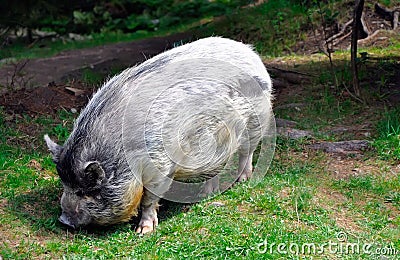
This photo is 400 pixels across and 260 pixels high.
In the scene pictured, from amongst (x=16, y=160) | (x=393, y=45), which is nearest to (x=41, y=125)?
(x=16, y=160)

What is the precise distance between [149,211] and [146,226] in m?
0.14

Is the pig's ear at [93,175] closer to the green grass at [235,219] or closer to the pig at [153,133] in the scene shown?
the pig at [153,133]

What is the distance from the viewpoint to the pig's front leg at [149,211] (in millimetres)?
5164

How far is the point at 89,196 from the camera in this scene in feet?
16.5

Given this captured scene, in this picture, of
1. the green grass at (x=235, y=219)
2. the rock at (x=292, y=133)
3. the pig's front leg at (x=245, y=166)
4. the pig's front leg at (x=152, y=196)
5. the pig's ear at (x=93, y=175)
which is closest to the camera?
the green grass at (x=235, y=219)

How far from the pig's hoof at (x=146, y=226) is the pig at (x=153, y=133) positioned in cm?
1

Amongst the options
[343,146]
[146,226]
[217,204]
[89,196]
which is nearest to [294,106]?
[343,146]

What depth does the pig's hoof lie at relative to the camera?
509 centimetres

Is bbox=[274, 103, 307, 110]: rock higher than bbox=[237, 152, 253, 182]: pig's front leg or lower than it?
lower

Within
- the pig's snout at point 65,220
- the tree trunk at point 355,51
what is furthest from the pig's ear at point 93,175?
the tree trunk at point 355,51

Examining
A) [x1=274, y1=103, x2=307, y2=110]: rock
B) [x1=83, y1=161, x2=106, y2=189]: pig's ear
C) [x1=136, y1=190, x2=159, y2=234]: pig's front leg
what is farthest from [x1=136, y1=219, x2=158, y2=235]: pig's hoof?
[x1=274, y1=103, x2=307, y2=110]: rock

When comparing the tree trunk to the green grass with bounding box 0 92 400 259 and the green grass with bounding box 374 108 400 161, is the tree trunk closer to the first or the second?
the green grass with bounding box 374 108 400 161

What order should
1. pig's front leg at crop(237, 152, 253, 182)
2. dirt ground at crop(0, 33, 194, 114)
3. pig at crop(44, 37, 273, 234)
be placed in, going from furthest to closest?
1. dirt ground at crop(0, 33, 194, 114)
2. pig's front leg at crop(237, 152, 253, 182)
3. pig at crop(44, 37, 273, 234)

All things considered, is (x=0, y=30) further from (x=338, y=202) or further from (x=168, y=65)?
(x=338, y=202)
